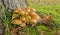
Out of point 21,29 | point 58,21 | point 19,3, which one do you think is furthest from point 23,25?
point 58,21

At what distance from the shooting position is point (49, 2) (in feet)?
17.8

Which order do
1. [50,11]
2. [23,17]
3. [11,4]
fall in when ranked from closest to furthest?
1. [23,17]
2. [11,4]
3. [50,11]

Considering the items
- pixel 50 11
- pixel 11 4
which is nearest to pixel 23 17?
pixel 11 4

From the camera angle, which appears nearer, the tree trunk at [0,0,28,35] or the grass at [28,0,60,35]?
the tree trunk at [0,0,28,35]

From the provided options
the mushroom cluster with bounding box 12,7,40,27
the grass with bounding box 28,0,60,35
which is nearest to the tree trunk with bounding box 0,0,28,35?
the mushroom cluster with bounding box 12,7,40,27

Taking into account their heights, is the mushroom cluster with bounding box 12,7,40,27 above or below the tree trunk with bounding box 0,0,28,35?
below

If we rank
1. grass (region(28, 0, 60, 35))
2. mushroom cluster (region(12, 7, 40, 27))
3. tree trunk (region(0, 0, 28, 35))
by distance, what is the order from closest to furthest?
mushroom cluster (region(12, 7, 40, 27)) < tree trunk (region(0, 0, 28, 35)) < grass (region(28, 0, 60, 35))

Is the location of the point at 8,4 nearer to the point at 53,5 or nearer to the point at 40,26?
the point at 40,26

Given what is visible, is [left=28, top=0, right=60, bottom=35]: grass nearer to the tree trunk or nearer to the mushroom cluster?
the mushroom cluster

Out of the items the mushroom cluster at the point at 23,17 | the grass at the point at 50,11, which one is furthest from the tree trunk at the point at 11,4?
the grass at the point at 50,11

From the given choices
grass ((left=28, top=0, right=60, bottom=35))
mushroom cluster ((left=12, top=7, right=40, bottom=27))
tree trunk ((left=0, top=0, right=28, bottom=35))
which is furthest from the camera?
grass ((left=28, top=0, right=60, bottom=35))

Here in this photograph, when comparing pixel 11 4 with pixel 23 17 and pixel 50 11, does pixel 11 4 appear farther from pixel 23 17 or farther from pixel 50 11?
pixel 50 11

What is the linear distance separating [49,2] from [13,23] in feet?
6.89

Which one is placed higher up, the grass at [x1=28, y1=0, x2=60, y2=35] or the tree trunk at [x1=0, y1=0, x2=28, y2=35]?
the tree trunk at [x1=0, y1=0, x2=28, y2=35]
